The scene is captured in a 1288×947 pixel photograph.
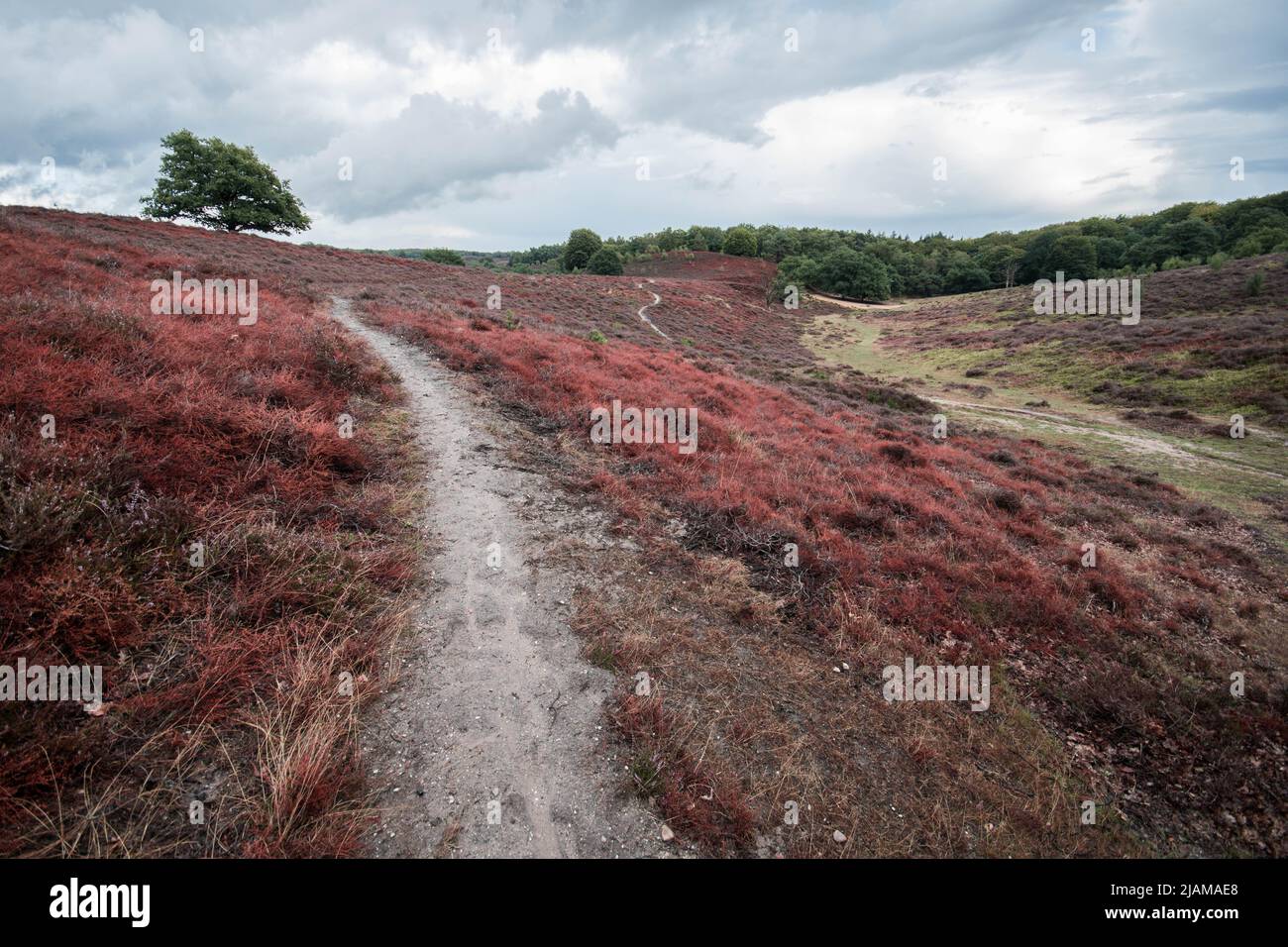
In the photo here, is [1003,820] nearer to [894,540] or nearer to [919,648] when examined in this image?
[919,648]

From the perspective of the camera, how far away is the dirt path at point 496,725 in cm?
295

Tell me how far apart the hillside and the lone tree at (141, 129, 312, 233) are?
41158 mm

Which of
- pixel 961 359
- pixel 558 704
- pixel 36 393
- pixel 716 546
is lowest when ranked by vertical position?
pixel 558 704

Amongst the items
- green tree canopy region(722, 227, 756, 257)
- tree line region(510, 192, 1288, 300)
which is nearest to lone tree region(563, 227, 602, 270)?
tree line region(510, 192, 1288, 300)

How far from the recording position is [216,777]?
2.91 meters

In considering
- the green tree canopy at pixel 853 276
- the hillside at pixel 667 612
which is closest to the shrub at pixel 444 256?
the green tree canopy at pixel 853 276

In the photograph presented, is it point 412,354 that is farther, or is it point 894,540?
point 412,354

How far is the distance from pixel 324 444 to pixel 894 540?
8.98m

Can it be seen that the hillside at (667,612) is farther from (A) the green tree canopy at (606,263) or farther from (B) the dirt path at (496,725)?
(A) the green tree canopy at (606,263)

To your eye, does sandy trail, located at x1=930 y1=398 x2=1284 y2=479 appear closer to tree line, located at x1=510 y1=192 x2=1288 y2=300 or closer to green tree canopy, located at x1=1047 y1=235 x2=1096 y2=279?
tree line, located at x1=510 y1=192 x2=1288 y2=300
